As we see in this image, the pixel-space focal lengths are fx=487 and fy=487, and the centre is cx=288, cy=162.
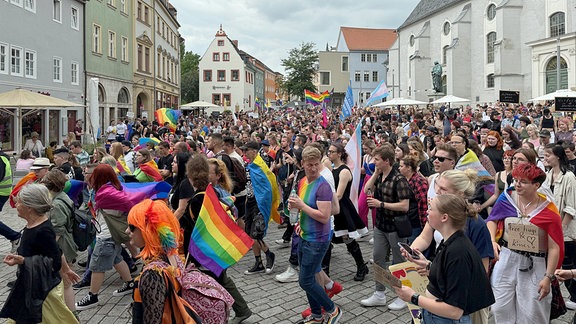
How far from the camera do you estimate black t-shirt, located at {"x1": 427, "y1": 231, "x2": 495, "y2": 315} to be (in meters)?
2.94

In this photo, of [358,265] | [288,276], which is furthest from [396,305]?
[288,276]

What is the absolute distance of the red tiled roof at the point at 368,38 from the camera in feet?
291

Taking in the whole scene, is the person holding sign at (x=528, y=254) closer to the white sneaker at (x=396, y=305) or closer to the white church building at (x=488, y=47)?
the white sneaker at (x=396, y=305)

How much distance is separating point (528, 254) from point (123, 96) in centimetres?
3782

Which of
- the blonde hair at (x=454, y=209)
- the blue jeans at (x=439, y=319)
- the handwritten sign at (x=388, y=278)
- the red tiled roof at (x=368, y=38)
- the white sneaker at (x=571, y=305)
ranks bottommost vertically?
the white sneaker at (x=571, y=305)

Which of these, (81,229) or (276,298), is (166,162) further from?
(276,298)

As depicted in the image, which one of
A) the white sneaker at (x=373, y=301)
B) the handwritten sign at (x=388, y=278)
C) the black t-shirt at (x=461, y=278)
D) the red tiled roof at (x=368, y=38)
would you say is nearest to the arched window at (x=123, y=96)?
the white sneaker at (x=373, y=301)

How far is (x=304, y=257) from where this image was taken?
5.11 metres

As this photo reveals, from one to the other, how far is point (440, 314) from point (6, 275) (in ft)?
21.8

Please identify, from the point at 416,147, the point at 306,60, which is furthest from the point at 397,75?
the point at 416,147

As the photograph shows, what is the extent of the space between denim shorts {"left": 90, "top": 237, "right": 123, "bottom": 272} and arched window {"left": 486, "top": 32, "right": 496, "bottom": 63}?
47.2 metres

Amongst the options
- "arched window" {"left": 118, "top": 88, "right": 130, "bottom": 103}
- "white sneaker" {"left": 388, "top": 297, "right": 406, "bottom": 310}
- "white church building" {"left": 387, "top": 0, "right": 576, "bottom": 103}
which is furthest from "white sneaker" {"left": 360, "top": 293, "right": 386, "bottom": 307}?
"arched window" {"left": 118, "top": 88, "right": 130, "bottom": 103}

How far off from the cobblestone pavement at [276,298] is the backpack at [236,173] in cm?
128

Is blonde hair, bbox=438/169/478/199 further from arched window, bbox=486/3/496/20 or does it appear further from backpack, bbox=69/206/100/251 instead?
arched window, bbox=486/3/496/20
